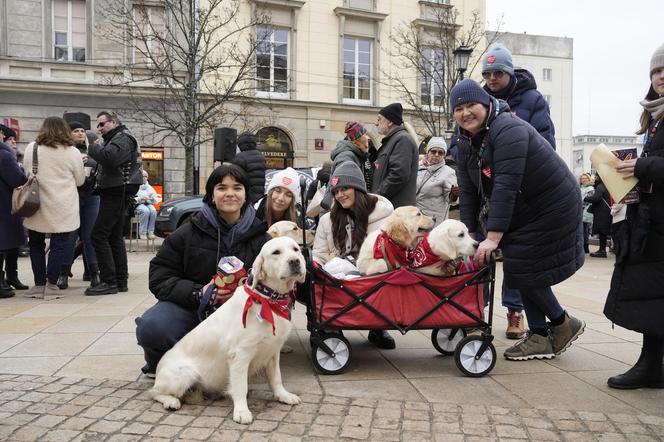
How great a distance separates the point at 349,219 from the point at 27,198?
404 cm

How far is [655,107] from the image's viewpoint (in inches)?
132

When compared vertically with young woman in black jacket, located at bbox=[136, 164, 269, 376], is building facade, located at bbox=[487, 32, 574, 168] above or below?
above

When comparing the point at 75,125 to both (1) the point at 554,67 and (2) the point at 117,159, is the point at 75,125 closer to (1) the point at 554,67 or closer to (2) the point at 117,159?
(2) the point at 117,159

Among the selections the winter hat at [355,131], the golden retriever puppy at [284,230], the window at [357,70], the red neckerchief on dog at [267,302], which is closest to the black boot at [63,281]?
the golden retriever puppy at [284,230]

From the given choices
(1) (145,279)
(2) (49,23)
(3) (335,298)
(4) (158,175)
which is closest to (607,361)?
(3) (335,298)

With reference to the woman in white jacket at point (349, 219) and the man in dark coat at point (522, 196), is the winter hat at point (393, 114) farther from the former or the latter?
the man in dark coat at point (522, 196)

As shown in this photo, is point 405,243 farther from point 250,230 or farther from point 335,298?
point 250,230

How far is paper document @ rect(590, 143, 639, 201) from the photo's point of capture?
11.1 feet

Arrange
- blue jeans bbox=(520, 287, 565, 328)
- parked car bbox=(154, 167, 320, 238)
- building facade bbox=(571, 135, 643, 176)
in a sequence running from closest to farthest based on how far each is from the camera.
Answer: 1. blue jeans bbox=(520, 287, 565, 328)
2. parked car bbox=(154, 167, 320, 238)
3. building facade bbox=(571, 135, 643, 176)

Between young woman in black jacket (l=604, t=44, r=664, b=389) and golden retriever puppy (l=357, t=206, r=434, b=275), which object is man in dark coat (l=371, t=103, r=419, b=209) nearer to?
golden retriever puppy (l=357, t=206, r=434, b=275)

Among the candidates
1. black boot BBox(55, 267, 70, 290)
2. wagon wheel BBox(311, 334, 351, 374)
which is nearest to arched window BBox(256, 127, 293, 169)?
black boot BBox(55, 267, 70, 290)

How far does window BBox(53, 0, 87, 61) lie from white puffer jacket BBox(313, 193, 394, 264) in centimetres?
1899

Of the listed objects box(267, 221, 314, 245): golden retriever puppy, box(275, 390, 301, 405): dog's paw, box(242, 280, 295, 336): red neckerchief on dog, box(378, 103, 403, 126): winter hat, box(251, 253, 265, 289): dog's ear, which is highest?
box(378, 103, 403, 126): winter hat

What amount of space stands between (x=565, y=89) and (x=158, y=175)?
3103 cm
